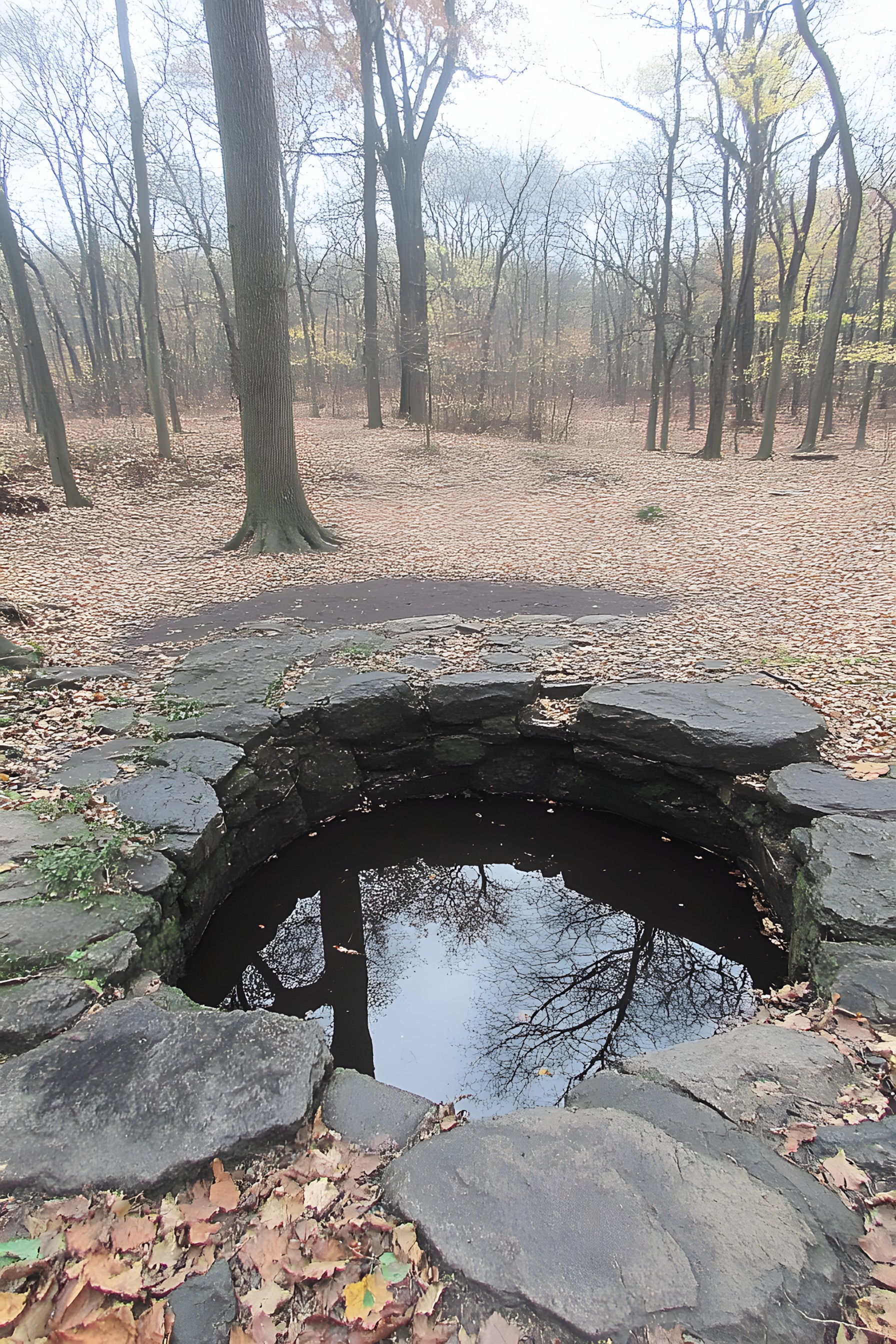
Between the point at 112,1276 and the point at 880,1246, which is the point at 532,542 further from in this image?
the point at 112,1276

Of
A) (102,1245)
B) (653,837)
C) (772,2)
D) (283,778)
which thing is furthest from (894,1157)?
(772,2)

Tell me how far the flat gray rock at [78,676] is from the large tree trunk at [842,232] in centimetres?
1527

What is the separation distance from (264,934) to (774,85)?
1732cm

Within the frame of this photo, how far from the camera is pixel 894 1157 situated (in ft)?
5.83

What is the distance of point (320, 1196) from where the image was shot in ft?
5.64

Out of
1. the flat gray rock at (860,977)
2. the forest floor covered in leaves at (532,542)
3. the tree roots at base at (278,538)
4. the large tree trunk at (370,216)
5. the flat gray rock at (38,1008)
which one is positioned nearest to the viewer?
the flat gray rock at (38,1008)

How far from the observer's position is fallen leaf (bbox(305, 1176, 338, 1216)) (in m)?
1.69

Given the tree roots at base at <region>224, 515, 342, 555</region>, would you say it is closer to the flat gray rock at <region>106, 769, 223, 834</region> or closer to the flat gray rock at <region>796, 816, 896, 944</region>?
the flat gray rock at <region>106, 769, 223, 834</region>

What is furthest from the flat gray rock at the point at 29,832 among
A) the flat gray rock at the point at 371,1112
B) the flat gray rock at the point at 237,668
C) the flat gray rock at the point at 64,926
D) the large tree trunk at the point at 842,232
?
the large tree trunk at the point at 842,232

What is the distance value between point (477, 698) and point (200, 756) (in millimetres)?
1916

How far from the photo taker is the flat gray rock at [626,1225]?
56.5 inches

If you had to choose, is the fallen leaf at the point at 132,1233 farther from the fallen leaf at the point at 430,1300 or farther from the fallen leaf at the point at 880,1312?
the fallen leaf at the point at 880,1312

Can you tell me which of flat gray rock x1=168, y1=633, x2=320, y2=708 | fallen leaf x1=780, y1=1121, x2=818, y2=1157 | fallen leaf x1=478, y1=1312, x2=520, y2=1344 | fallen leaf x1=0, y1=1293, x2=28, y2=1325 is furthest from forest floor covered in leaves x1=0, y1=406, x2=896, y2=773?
fallen leaf x1=0, y1=1293, x2=28, y2=1325

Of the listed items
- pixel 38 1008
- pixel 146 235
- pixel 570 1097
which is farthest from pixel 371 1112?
pixel 146 235
